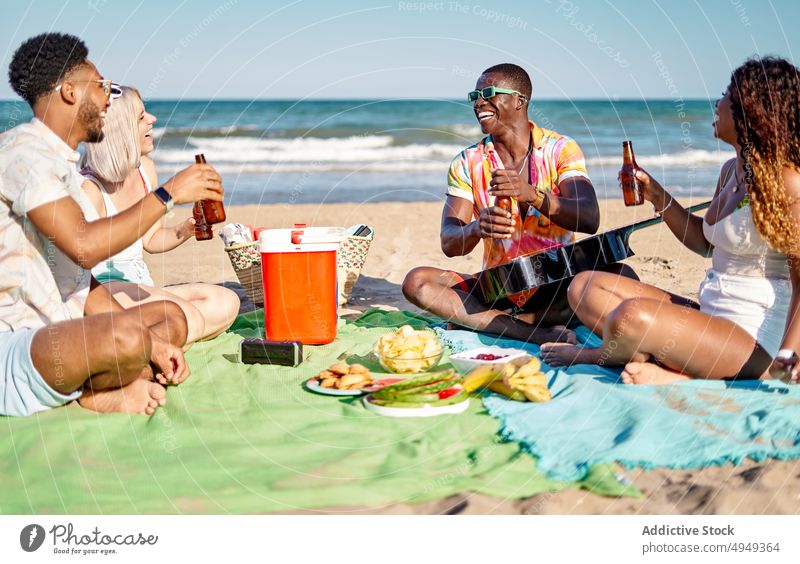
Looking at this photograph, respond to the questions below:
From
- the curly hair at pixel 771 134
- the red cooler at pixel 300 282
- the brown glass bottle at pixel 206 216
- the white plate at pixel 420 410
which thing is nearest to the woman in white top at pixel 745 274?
the curly hair at pixel 771 134

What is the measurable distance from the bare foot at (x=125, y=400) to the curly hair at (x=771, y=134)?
302cm

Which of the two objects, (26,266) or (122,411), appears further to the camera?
(122,411)

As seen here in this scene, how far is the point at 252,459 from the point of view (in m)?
3.62

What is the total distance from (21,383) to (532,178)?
126 inches

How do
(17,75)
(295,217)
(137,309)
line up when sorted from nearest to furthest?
(17,75), (137,309), (295,217)

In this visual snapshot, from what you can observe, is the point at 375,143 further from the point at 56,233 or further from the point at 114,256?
the point at 56,233

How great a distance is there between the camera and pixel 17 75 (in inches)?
147

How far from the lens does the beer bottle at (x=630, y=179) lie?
447 cm

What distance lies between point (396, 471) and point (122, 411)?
1.47 meters

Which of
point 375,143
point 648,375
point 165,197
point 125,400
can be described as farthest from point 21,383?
point 375,143

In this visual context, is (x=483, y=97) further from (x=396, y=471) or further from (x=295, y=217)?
(x=295, y=217)

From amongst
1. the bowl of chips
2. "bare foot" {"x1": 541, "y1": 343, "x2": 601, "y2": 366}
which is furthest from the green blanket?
"bare foot" {"x1": 541, "y1": 343, "x2": 601, "y2": 366}

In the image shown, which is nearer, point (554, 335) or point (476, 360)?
point (476, 360)
